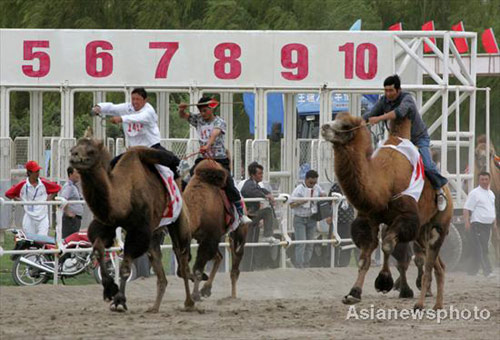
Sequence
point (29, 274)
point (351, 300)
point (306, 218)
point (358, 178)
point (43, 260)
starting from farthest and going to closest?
1. point (306, 218)
2. point (43, 260)
3. point (29, 274)
4. point (358, 178)
5. point (351, 300)

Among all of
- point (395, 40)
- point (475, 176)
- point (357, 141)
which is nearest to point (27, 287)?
point (357, 141)

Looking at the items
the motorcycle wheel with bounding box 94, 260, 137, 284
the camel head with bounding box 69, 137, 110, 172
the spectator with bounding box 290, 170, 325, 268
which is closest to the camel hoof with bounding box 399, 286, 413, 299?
the motorcycle wheel with bounding box 94, 260, 137, 284

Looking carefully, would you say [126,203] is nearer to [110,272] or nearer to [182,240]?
[182,240]

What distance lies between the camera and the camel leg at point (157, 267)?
14984 mm

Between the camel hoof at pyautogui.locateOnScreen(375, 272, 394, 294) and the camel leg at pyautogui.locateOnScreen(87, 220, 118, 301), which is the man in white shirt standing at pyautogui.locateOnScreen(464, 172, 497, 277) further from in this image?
the camel leg at pyautogui.locateOnScreen(87, 220, 118, 301)

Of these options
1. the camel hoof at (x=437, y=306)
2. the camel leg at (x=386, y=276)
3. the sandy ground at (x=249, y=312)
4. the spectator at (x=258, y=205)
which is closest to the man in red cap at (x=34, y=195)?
the sandy ground at (x=249, y=312)

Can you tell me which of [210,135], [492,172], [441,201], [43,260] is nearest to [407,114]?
[441,201]

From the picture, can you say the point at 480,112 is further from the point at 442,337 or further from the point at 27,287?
the point at 442,337

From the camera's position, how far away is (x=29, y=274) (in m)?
19.2

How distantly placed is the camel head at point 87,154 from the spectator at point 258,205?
7.50 metres

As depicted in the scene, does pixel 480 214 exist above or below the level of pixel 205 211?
below

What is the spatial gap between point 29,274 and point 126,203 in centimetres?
573

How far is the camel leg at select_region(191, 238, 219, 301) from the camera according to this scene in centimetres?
1602

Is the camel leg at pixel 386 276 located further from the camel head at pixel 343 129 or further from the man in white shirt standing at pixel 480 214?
the man in white shirt standing at pixel 480 214
